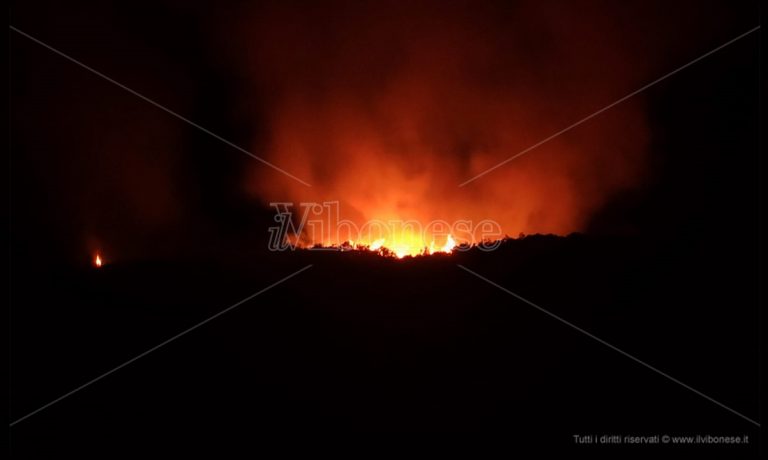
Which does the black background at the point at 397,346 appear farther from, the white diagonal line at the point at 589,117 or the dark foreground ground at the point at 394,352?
the white diagonal line at the point at 589,117

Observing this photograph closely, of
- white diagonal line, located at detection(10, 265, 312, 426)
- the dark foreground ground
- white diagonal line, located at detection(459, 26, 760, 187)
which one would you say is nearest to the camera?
the dark foreground ground

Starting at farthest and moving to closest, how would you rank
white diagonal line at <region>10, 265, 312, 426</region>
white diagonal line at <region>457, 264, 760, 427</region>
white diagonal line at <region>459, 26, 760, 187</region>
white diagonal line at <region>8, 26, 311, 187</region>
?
white diagonal line at <region>459, 26, 760, 187</region> → white diagonal line at <region>8, 26, 311, 187</region> → white diagonal line at <region>10, 265, 312, 426</region> → white diagonal line at <region>457, 264, 760, 427</region>

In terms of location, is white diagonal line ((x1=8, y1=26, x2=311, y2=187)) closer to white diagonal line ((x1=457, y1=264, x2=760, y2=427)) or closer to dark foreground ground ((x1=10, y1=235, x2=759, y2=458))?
dark foreground ground ((x1=10, y1=235, x2=759, y2=458))

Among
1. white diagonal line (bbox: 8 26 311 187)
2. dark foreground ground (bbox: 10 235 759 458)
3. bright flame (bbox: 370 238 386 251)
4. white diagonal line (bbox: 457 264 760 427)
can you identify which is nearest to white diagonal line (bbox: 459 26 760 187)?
bright flame (bbox: 370 238 386 251)

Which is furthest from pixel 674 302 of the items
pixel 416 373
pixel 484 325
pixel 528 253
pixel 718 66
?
pixel 718 66

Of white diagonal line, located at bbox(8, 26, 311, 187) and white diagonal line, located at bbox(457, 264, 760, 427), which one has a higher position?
white diagonal line, located at bbox(8, 26, 311, 187)

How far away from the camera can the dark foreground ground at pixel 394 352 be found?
198 inches

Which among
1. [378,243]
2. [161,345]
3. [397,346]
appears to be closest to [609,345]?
[397,346]

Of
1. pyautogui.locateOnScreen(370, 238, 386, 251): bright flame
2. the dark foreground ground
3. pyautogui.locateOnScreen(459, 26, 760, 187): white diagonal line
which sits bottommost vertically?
the dark foreground ground

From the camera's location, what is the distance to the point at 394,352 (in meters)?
5.80

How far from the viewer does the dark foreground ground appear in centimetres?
504

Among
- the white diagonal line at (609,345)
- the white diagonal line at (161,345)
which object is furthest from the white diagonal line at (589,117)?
the white diagonal line at (161,345)

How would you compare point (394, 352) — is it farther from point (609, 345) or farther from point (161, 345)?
point (161, 345)

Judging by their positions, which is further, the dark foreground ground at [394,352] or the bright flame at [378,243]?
the bright flame at [378,243]
